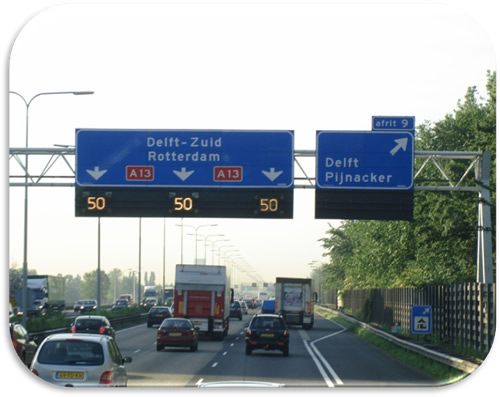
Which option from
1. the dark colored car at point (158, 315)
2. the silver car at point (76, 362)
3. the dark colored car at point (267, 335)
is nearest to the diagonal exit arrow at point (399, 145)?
the dark colored car at point (267, 335)

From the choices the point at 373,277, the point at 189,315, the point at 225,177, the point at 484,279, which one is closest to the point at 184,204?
the point at 225,177

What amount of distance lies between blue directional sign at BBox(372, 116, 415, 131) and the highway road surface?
25.2 feet

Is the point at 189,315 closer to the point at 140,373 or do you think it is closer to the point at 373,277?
the point at 140,373

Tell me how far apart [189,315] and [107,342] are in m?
33.6

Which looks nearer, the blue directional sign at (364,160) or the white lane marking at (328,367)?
the white lane marking at (328,367)

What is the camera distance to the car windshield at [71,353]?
18031mm

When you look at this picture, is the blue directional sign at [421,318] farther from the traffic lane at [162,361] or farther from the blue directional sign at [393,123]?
the traffic lane at [162,361]

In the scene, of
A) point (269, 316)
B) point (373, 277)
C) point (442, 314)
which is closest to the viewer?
point (442, 314)

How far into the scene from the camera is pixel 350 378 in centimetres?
2836

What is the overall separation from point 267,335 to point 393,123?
1070cm

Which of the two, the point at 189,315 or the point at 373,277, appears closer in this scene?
the point at 189,315

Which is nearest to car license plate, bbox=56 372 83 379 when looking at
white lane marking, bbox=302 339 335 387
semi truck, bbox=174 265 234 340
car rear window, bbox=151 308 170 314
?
white lane marking, bbox=302 339 335 387

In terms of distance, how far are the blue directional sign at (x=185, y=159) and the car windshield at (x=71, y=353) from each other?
1277cm

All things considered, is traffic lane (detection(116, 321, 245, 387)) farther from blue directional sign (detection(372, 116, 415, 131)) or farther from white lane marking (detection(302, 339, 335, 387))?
blue directional sign (detection(372, 116, 415, 131))
